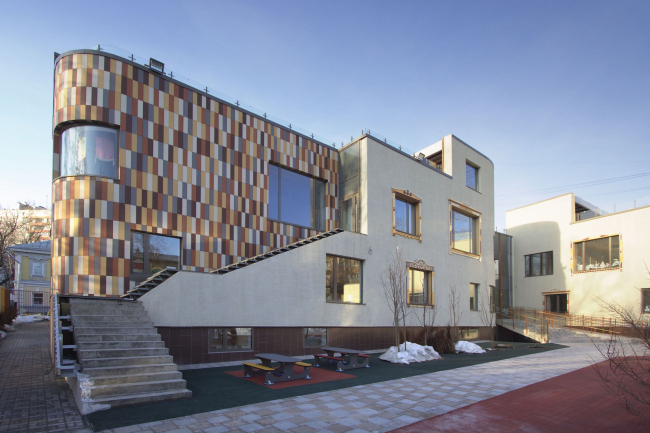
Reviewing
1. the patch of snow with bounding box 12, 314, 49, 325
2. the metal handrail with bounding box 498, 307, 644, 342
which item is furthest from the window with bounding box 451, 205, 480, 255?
the patch of snow with bounding box 12, 314, 49, 325

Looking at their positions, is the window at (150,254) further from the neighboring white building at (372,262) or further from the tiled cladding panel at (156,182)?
the neighboring white building at (372,262)

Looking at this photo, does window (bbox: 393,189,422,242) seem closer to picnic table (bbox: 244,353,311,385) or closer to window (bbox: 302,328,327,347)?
window (bbox: 302,328,327,347)

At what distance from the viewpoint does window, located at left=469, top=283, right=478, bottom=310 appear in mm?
24664

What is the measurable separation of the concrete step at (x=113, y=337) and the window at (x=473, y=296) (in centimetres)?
1956

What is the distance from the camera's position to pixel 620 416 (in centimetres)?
765

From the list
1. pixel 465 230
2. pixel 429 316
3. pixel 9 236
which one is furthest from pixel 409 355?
pixel 9 236

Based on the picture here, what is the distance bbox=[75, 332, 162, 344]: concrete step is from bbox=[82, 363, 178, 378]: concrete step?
96 centimetres

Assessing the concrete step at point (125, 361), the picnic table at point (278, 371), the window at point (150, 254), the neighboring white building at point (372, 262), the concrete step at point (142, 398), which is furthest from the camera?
the window at point (150, 254)

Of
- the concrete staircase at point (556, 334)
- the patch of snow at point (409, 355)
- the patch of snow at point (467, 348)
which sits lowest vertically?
the concrete staircase at point (556, 334)

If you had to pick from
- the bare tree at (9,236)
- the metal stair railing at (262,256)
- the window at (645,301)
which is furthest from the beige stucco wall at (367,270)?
the bare tree at (9,236)

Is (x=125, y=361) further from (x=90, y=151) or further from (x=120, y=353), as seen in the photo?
Result: (x=90, y=151)

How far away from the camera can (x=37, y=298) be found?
41281mm

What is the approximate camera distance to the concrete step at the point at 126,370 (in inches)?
308

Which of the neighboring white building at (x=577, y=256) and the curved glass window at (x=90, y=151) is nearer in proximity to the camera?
the curved glass window at (x=90, y=151)
